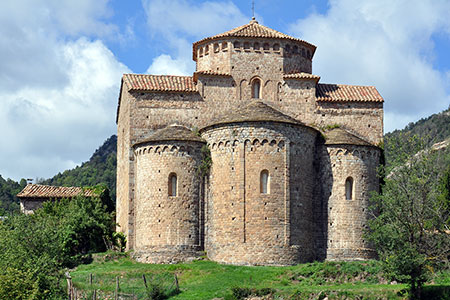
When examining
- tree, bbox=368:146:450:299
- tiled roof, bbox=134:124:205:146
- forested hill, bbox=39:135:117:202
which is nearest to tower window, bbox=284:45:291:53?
tiled roof, bbox=134:124:205:146

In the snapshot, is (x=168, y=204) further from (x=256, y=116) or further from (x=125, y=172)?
(x=256, y=116)

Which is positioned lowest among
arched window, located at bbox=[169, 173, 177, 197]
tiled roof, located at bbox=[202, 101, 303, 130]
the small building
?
the small building

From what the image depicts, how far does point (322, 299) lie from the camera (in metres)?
27.8

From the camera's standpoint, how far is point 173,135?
35844 mm

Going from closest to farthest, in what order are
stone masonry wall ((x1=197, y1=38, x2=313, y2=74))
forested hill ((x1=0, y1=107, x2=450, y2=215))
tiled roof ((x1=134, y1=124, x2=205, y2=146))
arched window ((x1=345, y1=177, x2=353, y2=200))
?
tiled roof ((x1=134, y1=124, x2=205, y2=146))
arched window ((x1=345, y1=177, x2=353, y2=200))
stone masonry wall ((x1=197, y1=38, x2=313, y2=74))
forested hill ((x1=0, y1=107, x2=450, y2=215))

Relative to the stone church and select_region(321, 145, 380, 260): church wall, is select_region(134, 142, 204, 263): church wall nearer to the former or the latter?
the stone church

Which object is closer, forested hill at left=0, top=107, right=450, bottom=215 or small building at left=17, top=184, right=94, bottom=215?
small building at left=17, top=184, right=94, bottom=215

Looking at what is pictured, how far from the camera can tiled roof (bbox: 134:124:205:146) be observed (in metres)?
35.4

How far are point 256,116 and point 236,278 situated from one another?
26.9 ft

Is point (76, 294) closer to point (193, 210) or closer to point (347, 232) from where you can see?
point (193, 210)

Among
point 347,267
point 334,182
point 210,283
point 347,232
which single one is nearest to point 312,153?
point 334,182

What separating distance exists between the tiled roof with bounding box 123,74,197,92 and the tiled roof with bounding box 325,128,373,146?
25.1 feet

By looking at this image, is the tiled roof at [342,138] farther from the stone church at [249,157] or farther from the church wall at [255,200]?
the church wall at [255,200]

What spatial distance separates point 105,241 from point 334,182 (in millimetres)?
12803
